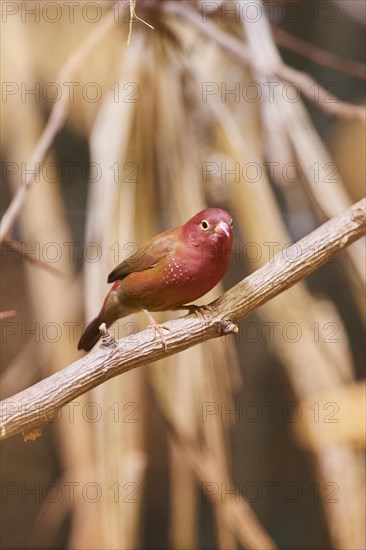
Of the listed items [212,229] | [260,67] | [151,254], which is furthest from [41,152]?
[260,67]

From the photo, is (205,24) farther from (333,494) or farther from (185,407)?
(333,494)

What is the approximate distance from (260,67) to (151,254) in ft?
3.18

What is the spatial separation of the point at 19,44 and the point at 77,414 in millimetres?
1233

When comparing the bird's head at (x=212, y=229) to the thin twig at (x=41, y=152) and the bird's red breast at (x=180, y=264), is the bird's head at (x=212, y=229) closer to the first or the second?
the bird's red breast at (x=180, y=264)

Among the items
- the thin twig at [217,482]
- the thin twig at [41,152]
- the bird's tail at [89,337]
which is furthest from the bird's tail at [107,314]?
the thin twig at [217,482]

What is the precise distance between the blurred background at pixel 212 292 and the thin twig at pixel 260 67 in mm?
10

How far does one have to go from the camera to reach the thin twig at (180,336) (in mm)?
1186

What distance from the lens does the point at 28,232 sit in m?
2.04

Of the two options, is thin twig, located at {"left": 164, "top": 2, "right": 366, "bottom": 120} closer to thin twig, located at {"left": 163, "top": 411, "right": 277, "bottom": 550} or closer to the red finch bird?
the red finch bird

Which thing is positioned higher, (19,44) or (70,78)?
(19,44)

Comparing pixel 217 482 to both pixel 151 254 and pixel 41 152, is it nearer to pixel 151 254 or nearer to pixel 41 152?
pixel 151 254

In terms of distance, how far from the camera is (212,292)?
5.78 feet

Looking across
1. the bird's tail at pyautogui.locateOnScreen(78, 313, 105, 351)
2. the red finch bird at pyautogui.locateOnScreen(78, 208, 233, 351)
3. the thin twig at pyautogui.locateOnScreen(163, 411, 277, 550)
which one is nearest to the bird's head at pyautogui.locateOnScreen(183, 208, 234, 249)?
→ the red finch bird at pyautogui.locateOnScreen(78, 208, 233, 351)

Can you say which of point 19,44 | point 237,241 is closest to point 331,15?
point 237,241
